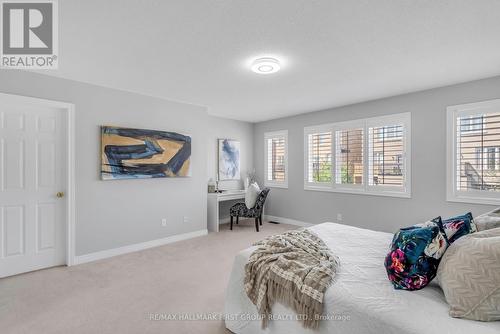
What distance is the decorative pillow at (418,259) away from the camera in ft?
4.77

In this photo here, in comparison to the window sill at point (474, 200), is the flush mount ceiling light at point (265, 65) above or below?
above

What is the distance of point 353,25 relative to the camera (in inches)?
82.8

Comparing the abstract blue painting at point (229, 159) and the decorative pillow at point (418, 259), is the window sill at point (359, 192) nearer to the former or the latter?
the abstract blue painting at point (229, 159)

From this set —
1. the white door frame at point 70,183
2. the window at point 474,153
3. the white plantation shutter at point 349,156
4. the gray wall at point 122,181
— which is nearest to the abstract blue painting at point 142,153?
the gray wall at point 122,181

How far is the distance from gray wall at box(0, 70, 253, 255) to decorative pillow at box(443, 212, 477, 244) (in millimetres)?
3823

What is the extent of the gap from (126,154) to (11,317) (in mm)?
2210

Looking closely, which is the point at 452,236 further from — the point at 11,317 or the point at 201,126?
the point at 201,126

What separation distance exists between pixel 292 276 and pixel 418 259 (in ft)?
2.41

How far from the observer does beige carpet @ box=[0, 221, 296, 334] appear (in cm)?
212

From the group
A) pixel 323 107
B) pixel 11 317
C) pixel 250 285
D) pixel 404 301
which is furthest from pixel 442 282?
pixel 323 107

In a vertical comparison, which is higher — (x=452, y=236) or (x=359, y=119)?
(x=359, y=119)

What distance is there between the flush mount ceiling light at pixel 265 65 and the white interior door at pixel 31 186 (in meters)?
2.62
